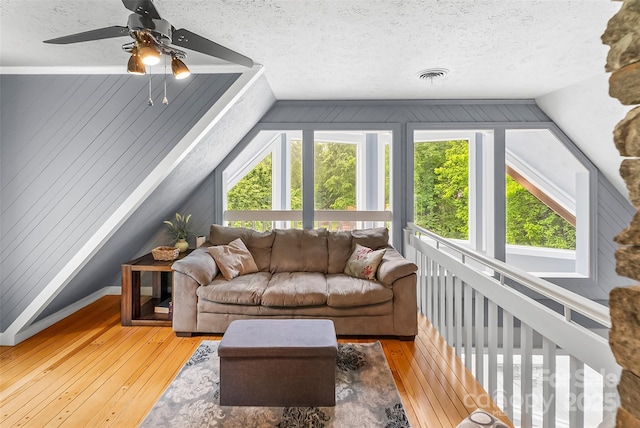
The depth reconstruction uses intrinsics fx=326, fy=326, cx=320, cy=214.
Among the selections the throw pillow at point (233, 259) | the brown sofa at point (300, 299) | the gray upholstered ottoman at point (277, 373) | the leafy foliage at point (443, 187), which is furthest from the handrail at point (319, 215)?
the gray upholstered ottoman at point (277, 373)

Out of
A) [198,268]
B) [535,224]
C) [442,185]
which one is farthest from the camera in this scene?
[535,224]

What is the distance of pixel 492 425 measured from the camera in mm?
1207

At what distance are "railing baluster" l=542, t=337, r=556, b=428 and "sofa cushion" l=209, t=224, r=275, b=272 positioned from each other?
2.54 m

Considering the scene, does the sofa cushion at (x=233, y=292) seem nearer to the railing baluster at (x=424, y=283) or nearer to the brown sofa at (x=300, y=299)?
the brown sofa at (x=300, y=299)

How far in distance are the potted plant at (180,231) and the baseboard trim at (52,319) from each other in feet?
3.39

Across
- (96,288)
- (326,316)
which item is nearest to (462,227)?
(326,316)

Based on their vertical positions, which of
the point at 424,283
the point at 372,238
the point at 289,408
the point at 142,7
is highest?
the point at 142,7

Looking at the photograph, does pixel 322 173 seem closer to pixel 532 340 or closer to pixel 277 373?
pixel 277 373

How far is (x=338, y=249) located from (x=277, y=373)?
5.65ft

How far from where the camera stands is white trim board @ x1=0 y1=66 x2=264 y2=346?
8.75 ft

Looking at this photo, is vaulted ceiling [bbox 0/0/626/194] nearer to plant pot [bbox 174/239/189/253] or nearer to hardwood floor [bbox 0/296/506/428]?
plant pot [bbox 174/239/189/253]

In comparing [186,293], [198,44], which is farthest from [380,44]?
[186,293]

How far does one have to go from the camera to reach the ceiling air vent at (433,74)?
291 cm

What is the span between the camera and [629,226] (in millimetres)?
687
